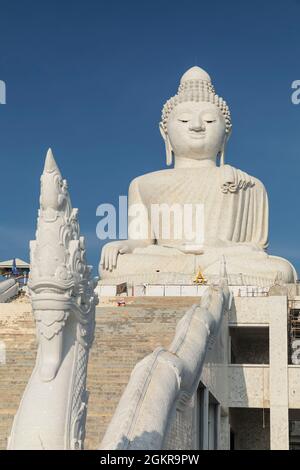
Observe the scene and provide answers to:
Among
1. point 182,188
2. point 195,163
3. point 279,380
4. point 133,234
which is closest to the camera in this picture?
point 279,380

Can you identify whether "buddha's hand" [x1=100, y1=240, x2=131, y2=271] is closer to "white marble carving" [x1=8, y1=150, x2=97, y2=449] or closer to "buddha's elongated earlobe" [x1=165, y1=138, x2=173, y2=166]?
"buddha's elongated earlobe" [x1=165, y1=138, x2=173, y2=166]

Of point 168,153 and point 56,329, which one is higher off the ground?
point 168,153

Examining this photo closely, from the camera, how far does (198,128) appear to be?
69.3 ft

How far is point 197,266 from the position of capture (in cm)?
1764

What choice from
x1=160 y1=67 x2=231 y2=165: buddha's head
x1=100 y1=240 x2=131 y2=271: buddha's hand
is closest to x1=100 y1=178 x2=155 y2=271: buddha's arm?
x1=100 y1=240 x2=131 y2=271: buddha's hand

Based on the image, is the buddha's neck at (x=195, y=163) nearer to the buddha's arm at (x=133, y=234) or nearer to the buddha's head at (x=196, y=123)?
the buddha's head at (x=196, y=123)

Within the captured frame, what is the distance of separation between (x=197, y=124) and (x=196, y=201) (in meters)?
1.99

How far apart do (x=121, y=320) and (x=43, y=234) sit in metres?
6.84

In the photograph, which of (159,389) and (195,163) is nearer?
(159,389)

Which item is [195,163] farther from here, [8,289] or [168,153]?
[8,289]

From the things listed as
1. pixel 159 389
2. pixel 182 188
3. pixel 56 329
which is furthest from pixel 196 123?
pixel 56 329

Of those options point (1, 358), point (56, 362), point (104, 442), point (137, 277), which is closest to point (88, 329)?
point (56, 362)

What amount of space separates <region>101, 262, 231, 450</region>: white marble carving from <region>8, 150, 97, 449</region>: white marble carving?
2.18 ft

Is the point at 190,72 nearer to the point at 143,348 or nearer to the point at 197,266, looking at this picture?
the point at 197,266
